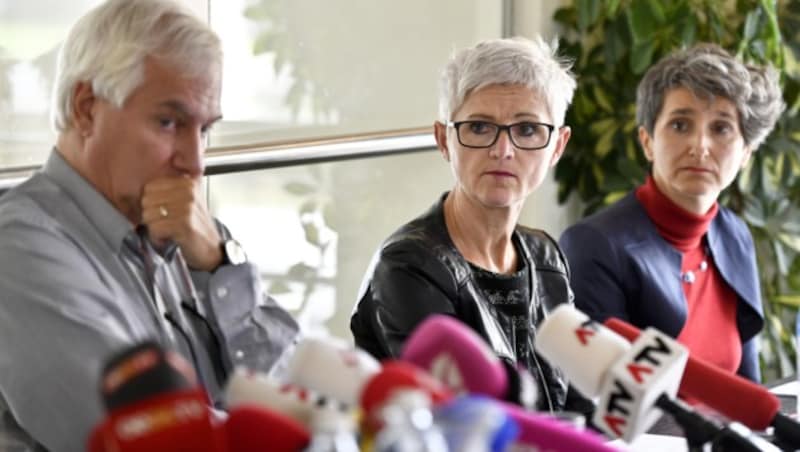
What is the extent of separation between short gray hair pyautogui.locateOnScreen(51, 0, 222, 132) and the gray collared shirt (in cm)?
12

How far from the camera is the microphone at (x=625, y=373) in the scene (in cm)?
138

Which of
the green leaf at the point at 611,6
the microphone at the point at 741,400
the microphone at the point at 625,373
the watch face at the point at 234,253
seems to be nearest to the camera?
the microphone at the point at 625,373

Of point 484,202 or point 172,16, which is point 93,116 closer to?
point 172,16

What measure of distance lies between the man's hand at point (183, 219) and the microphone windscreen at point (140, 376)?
3.32 ft

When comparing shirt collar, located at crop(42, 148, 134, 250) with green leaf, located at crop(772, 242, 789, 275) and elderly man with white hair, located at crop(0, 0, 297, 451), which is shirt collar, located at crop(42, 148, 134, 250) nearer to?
elderly man with white hair, located at crop(0, 0, 297, 451)

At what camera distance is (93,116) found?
1940mm

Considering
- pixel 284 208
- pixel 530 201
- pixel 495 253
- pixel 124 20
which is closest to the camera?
pixel 124 20

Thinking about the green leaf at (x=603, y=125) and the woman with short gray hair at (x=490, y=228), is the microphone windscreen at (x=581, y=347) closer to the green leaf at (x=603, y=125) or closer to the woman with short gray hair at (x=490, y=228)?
the woman with short gray hair at (x=490, y=228)

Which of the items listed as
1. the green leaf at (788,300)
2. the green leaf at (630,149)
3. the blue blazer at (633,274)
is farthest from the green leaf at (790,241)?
the blue blazer at (633,274)

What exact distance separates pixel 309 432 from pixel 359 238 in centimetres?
Result: 297

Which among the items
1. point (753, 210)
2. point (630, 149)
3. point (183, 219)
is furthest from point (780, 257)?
point (183, 219)

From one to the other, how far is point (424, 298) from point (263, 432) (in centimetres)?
139

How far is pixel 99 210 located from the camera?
1909 mm

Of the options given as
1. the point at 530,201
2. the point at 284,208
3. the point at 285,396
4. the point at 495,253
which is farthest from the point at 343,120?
the point at 285,396
